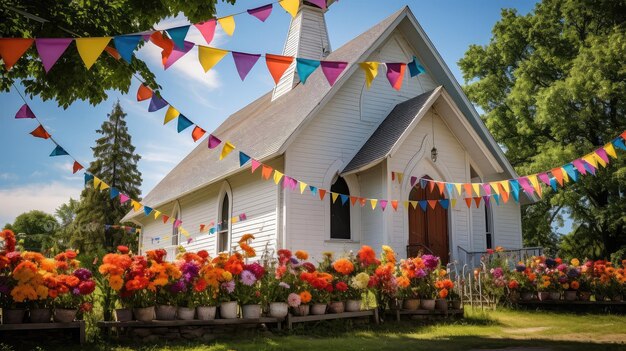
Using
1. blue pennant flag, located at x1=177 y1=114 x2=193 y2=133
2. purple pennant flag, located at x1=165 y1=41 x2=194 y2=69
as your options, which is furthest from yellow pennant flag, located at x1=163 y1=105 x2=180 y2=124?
purple pennant flag, located at x1=165 y1=41 x2=194 y2=69

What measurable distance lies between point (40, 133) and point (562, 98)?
20039mm

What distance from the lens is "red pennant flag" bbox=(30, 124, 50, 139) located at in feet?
35.2

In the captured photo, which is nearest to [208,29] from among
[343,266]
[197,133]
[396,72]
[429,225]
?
[396,72]

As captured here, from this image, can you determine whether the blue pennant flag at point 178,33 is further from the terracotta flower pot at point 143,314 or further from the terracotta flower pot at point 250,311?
the terracotta flower pot at point 250,311

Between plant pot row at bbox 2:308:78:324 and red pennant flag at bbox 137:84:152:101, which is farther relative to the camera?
red pennant flag at bbox 137:84:152:101

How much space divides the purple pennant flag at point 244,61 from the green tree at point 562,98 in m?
18.8

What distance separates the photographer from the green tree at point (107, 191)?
37875 mm

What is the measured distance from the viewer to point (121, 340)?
7105 millimetres

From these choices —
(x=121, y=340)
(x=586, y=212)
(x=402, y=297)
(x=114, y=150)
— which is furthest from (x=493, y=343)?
(x=114, y=150)

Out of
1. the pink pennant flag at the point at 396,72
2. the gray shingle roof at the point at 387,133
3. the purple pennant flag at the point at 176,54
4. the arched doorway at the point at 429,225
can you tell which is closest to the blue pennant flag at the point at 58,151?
the purple pennant flag at the point at 176,54

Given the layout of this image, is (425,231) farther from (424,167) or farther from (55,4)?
(55,4)

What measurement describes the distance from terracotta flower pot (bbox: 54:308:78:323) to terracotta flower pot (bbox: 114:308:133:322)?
0.55 m

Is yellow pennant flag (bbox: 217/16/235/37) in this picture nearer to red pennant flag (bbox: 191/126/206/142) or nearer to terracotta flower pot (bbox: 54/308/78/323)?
red pennant flag (bbox: 191/126/206/142)

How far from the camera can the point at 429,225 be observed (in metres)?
15.7
